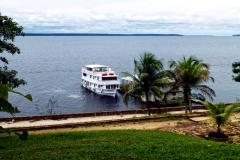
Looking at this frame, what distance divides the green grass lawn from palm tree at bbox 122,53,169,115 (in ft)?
25.1

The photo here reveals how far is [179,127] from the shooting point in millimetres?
15297

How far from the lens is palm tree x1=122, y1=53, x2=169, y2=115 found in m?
19.6

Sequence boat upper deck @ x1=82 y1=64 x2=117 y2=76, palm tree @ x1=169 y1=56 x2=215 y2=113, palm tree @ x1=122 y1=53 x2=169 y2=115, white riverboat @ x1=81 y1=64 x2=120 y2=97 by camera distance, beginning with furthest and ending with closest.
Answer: boat upper deck @ x1=82 y1=64 x2=117 y2=76 → white riverboat @ x1=81 y1=64 x2=120 y2=97 → palm tree @ x1=122 y1=53 x2=169 y2=115 → palm tree @ x1=169 y1=56 x2=215 y2=113

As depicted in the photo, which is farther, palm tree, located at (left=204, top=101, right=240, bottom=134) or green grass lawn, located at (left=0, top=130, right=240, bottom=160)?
palm tree, located at (left=204, top=101, right=240, bottom=134)

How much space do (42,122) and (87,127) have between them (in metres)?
4.23

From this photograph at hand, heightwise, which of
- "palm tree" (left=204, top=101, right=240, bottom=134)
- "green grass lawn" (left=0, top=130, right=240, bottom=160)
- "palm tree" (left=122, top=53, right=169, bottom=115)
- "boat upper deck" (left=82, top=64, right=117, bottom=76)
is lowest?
"green grass lawn" (left=0, top=130, right=240, bottom=160)

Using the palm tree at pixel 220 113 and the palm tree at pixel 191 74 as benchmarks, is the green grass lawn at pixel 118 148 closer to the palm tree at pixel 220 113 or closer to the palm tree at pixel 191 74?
the palm tree at pixel 220 113

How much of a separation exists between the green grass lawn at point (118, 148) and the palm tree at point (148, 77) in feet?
25.1

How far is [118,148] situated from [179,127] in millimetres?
6312

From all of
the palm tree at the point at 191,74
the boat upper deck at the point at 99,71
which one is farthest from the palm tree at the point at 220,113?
the boat upper deck at the point at 99,71

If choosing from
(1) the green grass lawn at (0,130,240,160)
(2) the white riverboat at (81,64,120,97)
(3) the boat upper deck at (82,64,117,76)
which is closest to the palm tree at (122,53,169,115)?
(1) the green grass lawn at (0,130,240,160)

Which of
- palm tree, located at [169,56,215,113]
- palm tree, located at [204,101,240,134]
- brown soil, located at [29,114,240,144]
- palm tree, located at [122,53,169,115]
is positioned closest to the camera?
palm tree, located at [204,101,240,134]

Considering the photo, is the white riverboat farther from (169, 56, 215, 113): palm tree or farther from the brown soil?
the brown soil

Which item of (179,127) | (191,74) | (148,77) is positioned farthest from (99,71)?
(179,127)
